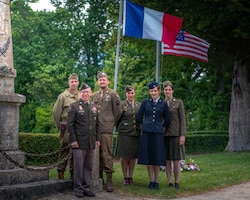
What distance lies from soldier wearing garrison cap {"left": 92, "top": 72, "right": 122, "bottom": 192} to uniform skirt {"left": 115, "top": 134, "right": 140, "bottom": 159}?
342 mm

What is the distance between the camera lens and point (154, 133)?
8.52 meters

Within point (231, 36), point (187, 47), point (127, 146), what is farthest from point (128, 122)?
point (231, 36)

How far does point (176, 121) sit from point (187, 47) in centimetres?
640

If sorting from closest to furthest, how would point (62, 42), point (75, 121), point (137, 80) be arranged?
point (75, 121) < point (137, 80) < point (62, 42)

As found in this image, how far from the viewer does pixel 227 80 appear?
2702cm

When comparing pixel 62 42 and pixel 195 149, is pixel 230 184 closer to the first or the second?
pixel 195 149

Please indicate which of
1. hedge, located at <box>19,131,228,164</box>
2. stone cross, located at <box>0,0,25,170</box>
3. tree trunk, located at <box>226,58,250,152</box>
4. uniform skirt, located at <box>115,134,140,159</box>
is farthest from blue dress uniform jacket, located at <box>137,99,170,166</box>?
tree trunk, located at <box>226,58,250,152</box>

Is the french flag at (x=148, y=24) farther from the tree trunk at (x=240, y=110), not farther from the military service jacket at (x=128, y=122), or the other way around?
the tree trunk at (x=240, y=110)

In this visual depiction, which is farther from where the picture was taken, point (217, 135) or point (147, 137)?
point (217, 135)

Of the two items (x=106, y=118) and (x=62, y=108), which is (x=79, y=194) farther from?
(x=62, y=108)

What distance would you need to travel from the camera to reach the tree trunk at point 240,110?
19016 mm

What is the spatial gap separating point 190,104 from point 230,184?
1839 cm

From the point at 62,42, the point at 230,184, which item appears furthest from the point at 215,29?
the point at 62,42

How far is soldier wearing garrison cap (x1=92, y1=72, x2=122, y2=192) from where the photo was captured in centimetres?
853
